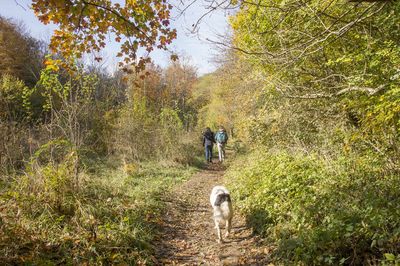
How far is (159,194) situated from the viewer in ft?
27.5

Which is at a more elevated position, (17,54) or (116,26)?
(17,54)

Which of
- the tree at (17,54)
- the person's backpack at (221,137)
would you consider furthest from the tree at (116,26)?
the tree at (17,54)

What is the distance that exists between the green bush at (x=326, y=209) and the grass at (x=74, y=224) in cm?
228

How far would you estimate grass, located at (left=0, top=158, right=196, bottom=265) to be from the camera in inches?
158

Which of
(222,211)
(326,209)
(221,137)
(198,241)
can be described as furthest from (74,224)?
(221,137)

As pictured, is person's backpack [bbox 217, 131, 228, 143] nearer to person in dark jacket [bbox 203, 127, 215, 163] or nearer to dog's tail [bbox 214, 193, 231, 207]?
person in dark jacket [bbox 203, 127, 215, 163]

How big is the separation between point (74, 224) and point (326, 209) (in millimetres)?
4212

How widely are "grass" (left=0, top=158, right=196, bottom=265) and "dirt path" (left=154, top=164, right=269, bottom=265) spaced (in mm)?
332

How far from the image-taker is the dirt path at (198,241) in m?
4.81

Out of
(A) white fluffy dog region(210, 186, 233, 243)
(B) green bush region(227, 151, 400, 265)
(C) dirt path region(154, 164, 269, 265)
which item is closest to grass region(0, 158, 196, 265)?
(C) dirt path region(154, 164, 269, 265)

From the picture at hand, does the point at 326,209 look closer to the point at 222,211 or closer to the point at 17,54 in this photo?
the point at 222,211

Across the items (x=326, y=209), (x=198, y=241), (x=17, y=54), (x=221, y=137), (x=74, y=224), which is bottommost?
(x=198, y=241)

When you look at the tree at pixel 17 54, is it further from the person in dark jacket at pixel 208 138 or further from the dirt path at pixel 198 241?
the dirt path at pixel 198 241

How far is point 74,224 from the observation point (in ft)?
16.4
